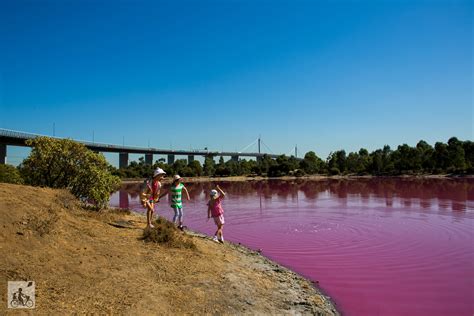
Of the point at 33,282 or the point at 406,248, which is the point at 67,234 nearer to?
the point at 33,282

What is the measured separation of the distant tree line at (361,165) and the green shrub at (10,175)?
71273mm

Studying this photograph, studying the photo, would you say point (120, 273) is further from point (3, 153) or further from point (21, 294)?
point (3, 153)

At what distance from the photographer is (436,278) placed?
397 inches

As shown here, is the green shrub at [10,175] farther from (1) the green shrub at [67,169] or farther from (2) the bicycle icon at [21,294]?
(2) the bicycle icon at [21,294]

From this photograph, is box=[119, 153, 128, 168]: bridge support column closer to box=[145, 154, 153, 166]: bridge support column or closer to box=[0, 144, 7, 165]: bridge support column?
box=[145, 154, 153, 166]: bridge support column

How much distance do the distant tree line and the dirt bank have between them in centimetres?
7955

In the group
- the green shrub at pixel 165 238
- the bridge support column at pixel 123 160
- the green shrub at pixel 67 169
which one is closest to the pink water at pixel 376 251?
the green shrub at pixel 165 238

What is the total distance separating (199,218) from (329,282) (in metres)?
12.8

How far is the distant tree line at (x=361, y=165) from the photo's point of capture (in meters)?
81.6

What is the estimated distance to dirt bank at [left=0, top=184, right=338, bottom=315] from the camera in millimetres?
6189

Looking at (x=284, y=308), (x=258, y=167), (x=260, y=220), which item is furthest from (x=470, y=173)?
(x=284, y=308)

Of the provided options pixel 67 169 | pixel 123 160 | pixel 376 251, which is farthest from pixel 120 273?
pixel 123 160

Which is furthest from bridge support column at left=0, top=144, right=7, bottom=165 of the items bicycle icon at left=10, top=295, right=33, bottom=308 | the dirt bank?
bicycle icon at left=10, top=295, right=33, bottom=308

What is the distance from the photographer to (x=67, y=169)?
1562cm
